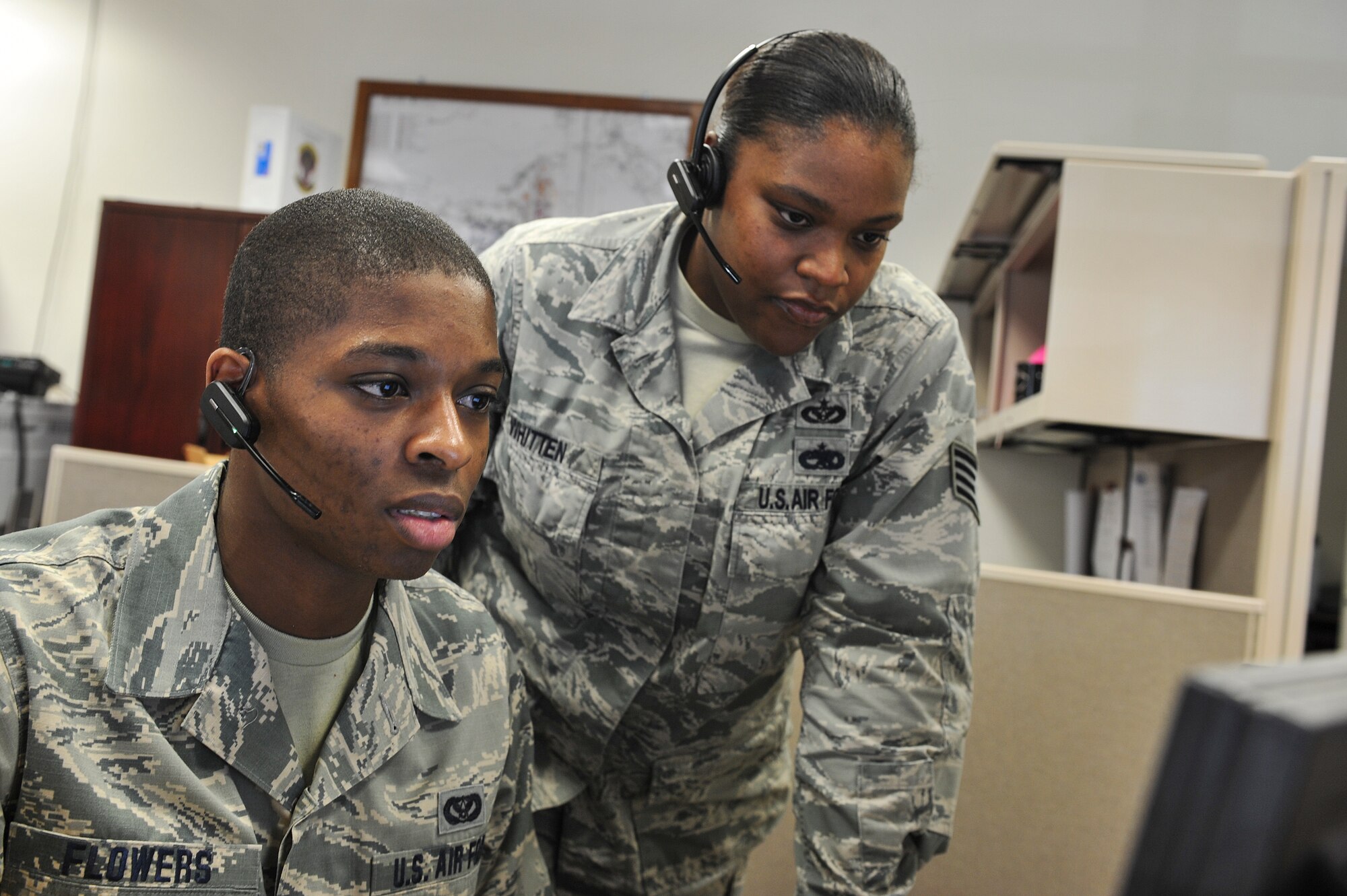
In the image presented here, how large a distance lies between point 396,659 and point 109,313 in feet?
8.58

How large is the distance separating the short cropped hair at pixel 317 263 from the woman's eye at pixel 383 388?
2.3 inches

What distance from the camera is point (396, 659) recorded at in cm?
97

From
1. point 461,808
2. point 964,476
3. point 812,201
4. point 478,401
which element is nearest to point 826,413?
point 964,476

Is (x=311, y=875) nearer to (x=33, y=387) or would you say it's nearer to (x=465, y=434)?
(x=465, y=434)

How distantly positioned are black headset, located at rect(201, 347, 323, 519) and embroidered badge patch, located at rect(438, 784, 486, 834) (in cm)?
31

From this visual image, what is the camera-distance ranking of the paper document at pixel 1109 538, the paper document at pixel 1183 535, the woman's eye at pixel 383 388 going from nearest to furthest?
1. the woman's eye at pixel 383 388
2. the paper document at pixel 1183 535
3. the paper document at pixel 1109 538

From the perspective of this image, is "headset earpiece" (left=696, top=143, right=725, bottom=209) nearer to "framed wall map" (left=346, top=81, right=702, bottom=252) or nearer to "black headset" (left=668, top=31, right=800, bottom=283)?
"black headset" (left=668, top=31, right=800, bottom=283)

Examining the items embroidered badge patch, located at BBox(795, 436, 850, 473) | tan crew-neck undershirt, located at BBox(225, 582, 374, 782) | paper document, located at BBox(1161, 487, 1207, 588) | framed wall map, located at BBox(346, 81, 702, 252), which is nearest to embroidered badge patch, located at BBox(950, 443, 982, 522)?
embroidered badge patch, located at BBox(795, 436, 850, 473)

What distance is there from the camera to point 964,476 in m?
1.19

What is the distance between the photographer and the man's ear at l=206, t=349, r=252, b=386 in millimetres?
866

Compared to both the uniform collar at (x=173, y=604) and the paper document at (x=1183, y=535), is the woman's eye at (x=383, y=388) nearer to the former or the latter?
the uniform collar at (x=173, y=604)

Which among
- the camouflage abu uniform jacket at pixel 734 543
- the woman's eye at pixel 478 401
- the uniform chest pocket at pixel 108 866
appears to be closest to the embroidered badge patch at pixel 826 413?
the camouflage abu uniform jacket at pixel 734 543

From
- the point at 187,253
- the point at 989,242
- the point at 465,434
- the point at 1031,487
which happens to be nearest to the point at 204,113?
the point at 187,253

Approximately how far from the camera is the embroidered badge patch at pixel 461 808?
3.17 feet
